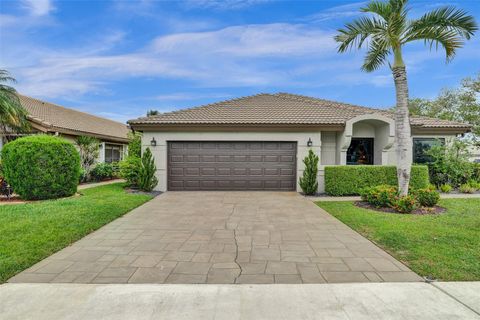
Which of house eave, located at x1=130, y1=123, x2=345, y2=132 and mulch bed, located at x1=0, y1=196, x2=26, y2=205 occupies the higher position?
house eave, located at x1=130, y1=123, x2=345, y2=132

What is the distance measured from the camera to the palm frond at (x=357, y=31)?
839cm

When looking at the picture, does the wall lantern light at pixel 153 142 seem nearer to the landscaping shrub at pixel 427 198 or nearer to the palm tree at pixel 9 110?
the palm tree at pixel 9 110

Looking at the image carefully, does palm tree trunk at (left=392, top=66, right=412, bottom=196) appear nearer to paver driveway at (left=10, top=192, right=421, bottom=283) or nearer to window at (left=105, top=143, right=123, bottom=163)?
paver driveway at (left=10, top=192, right=421, bottom=283)

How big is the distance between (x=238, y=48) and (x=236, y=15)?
2.70 m

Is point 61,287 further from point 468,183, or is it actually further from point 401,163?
point 468,183

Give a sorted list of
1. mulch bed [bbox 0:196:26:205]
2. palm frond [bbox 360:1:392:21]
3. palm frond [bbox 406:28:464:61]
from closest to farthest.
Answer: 1. palm frond [bbox 360:1:392:21]
2. palm frond [bbox 406:28:464:61]
3. mulch bed [bbox 0:196:26:205]

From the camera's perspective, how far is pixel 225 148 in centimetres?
1211

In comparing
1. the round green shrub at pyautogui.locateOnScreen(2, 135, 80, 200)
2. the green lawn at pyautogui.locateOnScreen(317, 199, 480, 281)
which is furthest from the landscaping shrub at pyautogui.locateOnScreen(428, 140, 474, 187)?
the round green shrub at pyautogui.locateOnScreen(2, 135, 80, 200)

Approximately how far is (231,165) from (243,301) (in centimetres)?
920

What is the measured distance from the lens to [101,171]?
1565cm

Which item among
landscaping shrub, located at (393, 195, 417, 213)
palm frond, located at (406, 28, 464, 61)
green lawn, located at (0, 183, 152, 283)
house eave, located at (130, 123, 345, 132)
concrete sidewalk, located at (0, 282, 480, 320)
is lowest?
concrete sidewalk, located at (0, 282, 480, 320)

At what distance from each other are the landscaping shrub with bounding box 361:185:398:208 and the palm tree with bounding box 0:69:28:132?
15.7 metres

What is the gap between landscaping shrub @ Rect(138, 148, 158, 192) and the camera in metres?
11.6

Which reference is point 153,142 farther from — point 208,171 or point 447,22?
point 447,22
